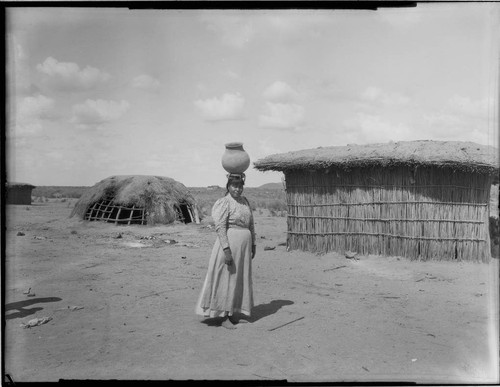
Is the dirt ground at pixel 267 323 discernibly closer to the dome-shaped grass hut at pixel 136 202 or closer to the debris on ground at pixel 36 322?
the debris on ground at pixel 36 322

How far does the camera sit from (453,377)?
14.2 ft

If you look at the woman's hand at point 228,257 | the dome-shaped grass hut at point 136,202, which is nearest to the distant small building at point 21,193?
the dome-shaped grass hut at point 136,202

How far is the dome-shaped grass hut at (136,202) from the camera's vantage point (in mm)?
17750

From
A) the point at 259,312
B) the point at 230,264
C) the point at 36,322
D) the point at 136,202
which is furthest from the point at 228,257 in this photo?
the point at 136,202

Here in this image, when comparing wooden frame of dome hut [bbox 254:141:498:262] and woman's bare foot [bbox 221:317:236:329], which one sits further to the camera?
wooden frame of dome hut [bbox 254:141:498:262]

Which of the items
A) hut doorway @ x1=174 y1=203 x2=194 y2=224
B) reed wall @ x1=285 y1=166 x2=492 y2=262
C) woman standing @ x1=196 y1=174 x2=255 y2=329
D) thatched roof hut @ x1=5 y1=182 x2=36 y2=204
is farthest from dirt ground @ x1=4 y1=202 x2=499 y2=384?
thatched roof hut @ x1=5 y1=182 x2=36 y2=204

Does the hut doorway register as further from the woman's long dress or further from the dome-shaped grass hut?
the woman's long dress

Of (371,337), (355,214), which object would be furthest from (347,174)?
(371,337)

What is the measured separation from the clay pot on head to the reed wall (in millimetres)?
5782

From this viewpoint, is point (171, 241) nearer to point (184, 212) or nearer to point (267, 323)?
point (184, 212)

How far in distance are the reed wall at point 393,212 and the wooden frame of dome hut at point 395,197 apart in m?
0.02

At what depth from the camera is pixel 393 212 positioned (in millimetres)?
10398

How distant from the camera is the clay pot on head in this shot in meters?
5.52

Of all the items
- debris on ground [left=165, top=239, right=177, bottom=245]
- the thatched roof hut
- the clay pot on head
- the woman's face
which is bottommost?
debris on ground [left=165, top=239, right=177, bottom=245]
